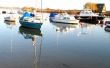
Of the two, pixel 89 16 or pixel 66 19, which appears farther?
pixel 89 16

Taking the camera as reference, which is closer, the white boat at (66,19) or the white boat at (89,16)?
the white boat at (66,19)

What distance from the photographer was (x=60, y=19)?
57438 millimetres

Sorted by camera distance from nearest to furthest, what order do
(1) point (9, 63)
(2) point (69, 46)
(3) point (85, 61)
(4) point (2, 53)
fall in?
(1) point (9, 63)
(3) point (85, 61)
(4) point (2, 53)
(2) point (69, 46)

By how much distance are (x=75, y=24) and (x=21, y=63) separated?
37078 millimetres

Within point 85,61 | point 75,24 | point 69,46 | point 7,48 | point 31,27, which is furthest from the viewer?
point 75,24

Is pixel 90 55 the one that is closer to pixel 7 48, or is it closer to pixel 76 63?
pixel 76 63

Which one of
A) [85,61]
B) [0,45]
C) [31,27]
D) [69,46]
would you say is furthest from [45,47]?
[31,27]

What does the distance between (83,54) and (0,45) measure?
7.95m

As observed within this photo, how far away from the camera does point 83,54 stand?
70.2 feet

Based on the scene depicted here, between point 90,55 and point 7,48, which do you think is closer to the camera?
point 90,55

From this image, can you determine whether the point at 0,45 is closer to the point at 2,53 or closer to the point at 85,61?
the point at 2,53

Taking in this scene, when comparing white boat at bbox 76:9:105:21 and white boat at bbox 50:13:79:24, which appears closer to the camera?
white boat at bbox 50:13:79:24

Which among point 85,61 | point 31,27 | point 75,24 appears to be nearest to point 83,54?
point 85,61

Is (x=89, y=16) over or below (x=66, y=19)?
over
